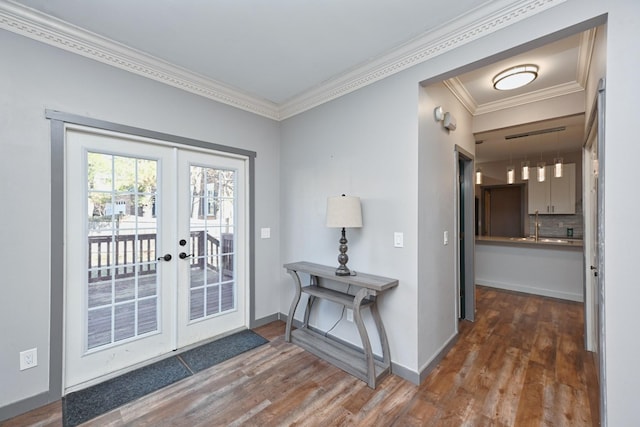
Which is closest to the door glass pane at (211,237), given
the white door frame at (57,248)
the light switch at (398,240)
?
the white door frame at (57,248)

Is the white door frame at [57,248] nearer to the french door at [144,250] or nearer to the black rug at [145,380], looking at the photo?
the french door at [144,250]

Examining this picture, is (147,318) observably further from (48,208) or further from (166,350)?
(48,208)

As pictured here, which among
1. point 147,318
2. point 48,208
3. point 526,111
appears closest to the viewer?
point 48,208

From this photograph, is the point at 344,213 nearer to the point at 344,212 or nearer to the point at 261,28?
the point at 344,212

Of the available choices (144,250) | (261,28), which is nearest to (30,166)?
(144,250)

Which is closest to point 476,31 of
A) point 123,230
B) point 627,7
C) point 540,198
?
point 627,7

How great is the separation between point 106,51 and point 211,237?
5.97ft

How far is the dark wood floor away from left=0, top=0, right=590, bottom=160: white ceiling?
261 cm

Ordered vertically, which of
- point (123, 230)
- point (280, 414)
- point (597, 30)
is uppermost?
point (597, 30)

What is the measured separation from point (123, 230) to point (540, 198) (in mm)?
7250

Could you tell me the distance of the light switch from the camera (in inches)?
91.5

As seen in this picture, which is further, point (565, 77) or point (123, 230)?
point (565, 77)

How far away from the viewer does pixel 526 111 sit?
3.17 meters

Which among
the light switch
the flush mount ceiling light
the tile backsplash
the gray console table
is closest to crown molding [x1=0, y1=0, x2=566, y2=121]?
the flush mount ceiling light
